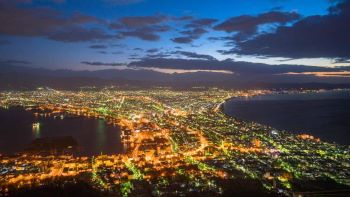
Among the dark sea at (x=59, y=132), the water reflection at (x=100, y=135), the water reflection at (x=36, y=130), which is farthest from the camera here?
the water reflection at (x=36, y=130)

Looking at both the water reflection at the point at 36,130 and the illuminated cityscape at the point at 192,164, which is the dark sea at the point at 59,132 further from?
the illuminated cityscape at the point at 192,164

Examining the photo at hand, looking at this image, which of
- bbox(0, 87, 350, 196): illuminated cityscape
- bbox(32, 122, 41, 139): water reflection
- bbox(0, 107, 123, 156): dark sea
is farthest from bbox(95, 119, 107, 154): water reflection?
bbox(32, 122, 41, 139): water reflection

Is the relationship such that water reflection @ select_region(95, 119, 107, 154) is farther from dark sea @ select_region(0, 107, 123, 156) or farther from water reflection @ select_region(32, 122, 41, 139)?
water reflection @ select_region(32, 122, 41, 139)

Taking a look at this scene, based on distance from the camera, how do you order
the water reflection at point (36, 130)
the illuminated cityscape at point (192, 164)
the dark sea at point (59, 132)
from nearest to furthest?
the illuminated cityscape at point (192, 164), the dark sea at point (59, 132), the water reflection at point (36, 130)

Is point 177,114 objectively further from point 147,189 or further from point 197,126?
point 147,189

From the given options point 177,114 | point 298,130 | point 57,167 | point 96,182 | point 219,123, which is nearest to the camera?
point 96,182

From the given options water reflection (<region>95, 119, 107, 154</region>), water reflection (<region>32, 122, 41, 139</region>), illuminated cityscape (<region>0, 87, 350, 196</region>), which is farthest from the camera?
water reflection (<region>32, 122, 41, 139</region>)

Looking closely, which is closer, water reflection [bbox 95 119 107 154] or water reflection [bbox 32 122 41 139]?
water reflection [bbox 95 119 107 154]

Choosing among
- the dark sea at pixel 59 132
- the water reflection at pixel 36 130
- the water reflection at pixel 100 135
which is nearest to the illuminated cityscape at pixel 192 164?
the dark sea at pixel 59 132

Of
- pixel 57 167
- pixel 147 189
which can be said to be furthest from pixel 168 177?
pixel 57 167
